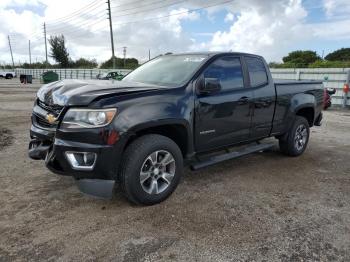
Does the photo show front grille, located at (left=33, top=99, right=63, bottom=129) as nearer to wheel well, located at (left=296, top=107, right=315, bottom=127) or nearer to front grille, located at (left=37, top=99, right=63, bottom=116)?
front grille, located at (left=37, top=99, right=63, bottom=116)

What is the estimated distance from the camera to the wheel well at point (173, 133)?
3827 millimetres

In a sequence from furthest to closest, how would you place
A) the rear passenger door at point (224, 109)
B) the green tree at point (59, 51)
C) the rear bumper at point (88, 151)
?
the green tree at point (59, 51) → the rear passenger door at point (224, 109) → the rear bumper at point (88, 151)

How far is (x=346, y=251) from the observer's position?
3.03 metres

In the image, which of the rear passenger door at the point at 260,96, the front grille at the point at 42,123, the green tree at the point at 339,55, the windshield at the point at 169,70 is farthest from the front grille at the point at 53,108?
the green tree at the point at 339,55

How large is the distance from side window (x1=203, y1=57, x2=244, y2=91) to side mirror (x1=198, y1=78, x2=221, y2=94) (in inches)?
9.6

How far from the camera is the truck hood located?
3436 mm

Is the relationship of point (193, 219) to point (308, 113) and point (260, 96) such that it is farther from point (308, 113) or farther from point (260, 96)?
point (308, 113)

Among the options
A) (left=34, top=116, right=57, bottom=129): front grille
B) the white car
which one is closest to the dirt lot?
(left=34, top=116, right=57, bottom=129): front grille

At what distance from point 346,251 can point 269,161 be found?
292 cm

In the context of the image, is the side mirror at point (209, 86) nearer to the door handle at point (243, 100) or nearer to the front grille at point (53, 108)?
the door handle at point (243, 100)

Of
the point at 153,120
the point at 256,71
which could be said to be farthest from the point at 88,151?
the point at 256,71

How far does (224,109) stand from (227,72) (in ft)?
1.86

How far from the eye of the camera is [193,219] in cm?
357

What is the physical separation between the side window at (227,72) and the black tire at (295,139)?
1.69m
